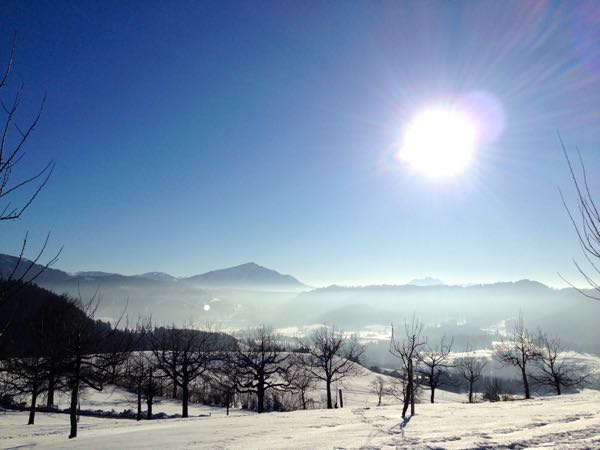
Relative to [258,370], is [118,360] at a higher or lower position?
higher

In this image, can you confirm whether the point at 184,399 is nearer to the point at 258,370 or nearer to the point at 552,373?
the point at 258,370

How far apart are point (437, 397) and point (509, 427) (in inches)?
3485

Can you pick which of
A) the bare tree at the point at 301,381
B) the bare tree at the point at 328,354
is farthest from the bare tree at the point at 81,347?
the bare tree at the point at 301,381

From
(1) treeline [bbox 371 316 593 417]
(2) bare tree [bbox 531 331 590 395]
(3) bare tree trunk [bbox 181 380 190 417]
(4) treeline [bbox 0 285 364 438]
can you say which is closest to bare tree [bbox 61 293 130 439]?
(4) treeline [bbox 0 285 364 438]

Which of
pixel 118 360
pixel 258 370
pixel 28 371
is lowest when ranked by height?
pixel 258 370

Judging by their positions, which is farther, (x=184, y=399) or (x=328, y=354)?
(x=328, y=354)

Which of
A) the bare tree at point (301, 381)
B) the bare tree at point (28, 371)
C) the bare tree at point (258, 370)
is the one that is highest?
the bare tree at point (28, 371)

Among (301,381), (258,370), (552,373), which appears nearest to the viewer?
(258,370)

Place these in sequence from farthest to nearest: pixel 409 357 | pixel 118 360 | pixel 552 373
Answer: pixel 552 373 → pixel 409 357 → pixel 118 360

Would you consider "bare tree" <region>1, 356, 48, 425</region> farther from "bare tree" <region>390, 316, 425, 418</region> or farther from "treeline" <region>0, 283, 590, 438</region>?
"bare tree" <region>390, 316, 425, 418</region>

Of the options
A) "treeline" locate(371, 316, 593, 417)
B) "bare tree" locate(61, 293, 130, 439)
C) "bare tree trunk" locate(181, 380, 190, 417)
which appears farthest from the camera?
"bare tree trunk" locate(181, 380, 190, 417)

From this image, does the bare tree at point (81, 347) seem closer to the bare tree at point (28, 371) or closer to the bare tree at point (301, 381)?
the bare tree at point (28, 371)

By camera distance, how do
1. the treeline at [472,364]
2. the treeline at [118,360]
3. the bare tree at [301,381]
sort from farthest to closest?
the bare tree at [301,381]
the treeline at [472,364]
the treeline at [118,360]

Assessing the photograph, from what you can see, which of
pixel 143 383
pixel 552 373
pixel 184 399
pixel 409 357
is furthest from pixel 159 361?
pixel 552 373
